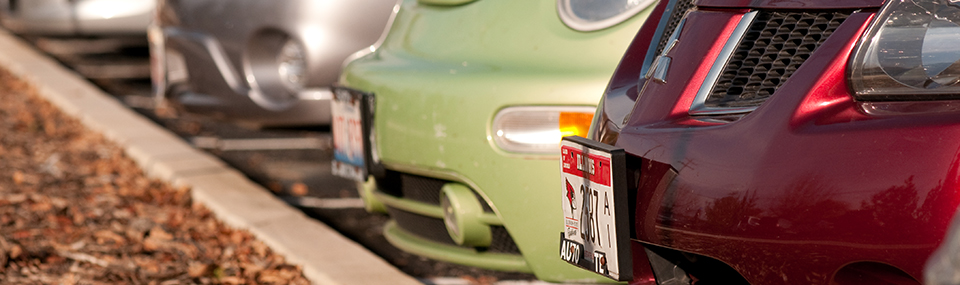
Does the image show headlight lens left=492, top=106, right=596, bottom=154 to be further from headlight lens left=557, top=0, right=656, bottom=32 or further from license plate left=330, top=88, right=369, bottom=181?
license plate left=330, top=88, right=369, bottom=181

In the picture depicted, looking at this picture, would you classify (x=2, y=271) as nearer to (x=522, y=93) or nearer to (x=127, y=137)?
(x=522, y=93)

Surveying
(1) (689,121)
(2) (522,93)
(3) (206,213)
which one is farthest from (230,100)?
(1) (689,121)

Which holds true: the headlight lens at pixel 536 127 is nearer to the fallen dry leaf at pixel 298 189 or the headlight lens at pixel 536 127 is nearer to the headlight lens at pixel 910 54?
the headlight lens at pixel 910 54

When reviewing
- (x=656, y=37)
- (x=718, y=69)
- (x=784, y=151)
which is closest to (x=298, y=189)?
(x=656, y=37)

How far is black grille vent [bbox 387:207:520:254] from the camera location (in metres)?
2.87

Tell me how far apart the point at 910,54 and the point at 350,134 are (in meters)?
1.98

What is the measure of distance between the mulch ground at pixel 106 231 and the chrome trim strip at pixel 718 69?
1.66 meters

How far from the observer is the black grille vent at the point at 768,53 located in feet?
5.46

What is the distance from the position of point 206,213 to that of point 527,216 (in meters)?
1.83

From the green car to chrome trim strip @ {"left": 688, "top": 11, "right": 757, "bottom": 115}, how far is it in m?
0.64

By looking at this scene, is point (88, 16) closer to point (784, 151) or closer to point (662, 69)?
point (662, 69)

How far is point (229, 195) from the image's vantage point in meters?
4.09

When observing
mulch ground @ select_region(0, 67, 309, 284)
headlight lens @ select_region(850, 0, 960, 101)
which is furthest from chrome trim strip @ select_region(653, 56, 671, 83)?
mulch ground @ select_region(0, 67, 309, 284)

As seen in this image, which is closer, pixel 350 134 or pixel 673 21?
pixel 673 21
